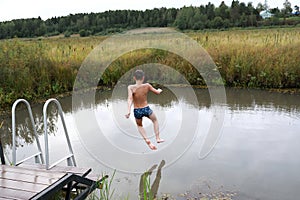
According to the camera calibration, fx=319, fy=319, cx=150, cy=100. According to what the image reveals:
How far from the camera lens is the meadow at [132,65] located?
8.33 meters

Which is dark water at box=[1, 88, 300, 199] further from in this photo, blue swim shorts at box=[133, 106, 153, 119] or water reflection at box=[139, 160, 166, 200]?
blue swim shorts at box=[133, 106, 153, 119]

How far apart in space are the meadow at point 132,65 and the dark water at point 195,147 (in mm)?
935

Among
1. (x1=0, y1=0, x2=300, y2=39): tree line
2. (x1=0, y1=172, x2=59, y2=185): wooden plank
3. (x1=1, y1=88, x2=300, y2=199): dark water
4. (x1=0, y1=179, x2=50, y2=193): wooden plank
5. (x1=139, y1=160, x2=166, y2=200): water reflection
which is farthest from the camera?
(x1=0, y1=0, x2=300, y2=39): tree line

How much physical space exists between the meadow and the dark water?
3.07 ft

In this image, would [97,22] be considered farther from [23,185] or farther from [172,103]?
[23,185]

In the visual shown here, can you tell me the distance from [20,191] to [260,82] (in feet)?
26.6

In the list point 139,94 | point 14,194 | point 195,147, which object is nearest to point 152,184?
point 139,94

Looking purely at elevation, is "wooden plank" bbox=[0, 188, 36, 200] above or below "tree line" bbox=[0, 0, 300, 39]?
below

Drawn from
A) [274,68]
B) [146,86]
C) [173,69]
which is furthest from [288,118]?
[173,69]

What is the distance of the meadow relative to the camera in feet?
27.3

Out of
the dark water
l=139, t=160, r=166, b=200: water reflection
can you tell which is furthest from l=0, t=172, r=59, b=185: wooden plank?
l=139, t=160, r=166, b=200: water reflection

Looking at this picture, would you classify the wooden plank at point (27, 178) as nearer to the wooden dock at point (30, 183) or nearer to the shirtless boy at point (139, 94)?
the wooden dock at point (30, 183)

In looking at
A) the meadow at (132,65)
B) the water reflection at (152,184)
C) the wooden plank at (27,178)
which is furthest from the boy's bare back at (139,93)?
the meadow at (132,65)

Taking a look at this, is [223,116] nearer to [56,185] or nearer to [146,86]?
[146,86]
